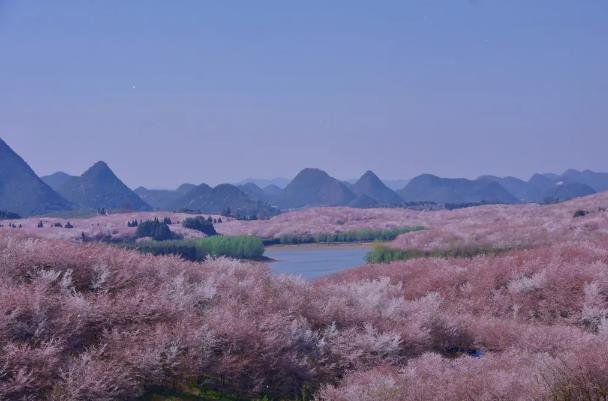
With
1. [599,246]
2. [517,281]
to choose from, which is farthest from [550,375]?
[599,246]

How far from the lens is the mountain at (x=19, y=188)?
7619cm

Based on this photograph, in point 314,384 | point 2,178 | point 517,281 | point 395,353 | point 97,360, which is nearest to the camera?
point 97,360

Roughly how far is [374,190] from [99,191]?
9404 centimetres

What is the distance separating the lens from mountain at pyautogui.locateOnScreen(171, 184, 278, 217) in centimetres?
11775

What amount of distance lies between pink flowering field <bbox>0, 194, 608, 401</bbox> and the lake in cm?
1295

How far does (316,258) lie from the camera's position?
149 ft

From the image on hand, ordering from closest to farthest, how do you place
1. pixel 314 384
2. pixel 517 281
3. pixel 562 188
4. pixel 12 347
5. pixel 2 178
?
1. pixel 12 347
2. pixel 314 384
3. pixel 517 281
4. pixel 2 178
5. pixel 562 188

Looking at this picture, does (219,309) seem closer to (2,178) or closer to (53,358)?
(53,358)

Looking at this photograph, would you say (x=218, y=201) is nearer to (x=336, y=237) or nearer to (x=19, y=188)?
(x=19, y=188)

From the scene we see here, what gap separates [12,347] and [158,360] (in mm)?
1881

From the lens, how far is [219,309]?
1135cm

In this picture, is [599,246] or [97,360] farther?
[599,246]

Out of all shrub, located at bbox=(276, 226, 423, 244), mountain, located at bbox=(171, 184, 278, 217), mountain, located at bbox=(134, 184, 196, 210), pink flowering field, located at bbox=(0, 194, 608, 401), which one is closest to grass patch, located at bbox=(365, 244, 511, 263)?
pink flowering field, located at bbox=(0, 194, 608, 401)

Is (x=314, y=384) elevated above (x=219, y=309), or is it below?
below
